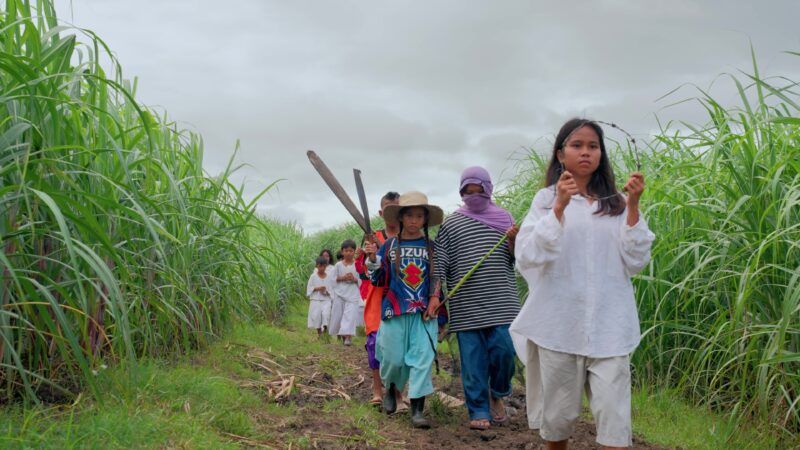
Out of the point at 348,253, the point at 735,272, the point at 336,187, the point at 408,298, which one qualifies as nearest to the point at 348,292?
the point at 348,253

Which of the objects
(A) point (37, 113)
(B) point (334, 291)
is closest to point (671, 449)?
(A) point (37, 113)

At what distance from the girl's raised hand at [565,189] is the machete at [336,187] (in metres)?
2.22

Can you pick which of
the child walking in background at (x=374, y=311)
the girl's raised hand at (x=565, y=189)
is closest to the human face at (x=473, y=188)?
the child walking in background at (x=374, y=311)

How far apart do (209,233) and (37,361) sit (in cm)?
222

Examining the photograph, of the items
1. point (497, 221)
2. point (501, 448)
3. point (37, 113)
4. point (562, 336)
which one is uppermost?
point (37, 113)

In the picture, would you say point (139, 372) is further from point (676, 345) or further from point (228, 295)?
point (676, 345)

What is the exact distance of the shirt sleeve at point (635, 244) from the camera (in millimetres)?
3068

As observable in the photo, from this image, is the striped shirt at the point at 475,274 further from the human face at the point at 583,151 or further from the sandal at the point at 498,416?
the human face at the point at 583,151

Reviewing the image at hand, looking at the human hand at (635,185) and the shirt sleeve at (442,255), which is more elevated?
the human hand at (635,185)

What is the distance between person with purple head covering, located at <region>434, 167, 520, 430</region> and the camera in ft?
16.0

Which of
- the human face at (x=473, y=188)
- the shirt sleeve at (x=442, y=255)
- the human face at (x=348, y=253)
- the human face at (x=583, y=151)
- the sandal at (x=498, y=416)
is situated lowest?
the sandal at (x=498, y=416)

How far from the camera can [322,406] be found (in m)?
5.18

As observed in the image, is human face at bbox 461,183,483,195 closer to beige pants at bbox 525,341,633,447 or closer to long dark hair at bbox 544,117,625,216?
long dark hair at bbox 544,117,625,216

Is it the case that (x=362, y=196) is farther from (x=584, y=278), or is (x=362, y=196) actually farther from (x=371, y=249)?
(x=584, y=278)
